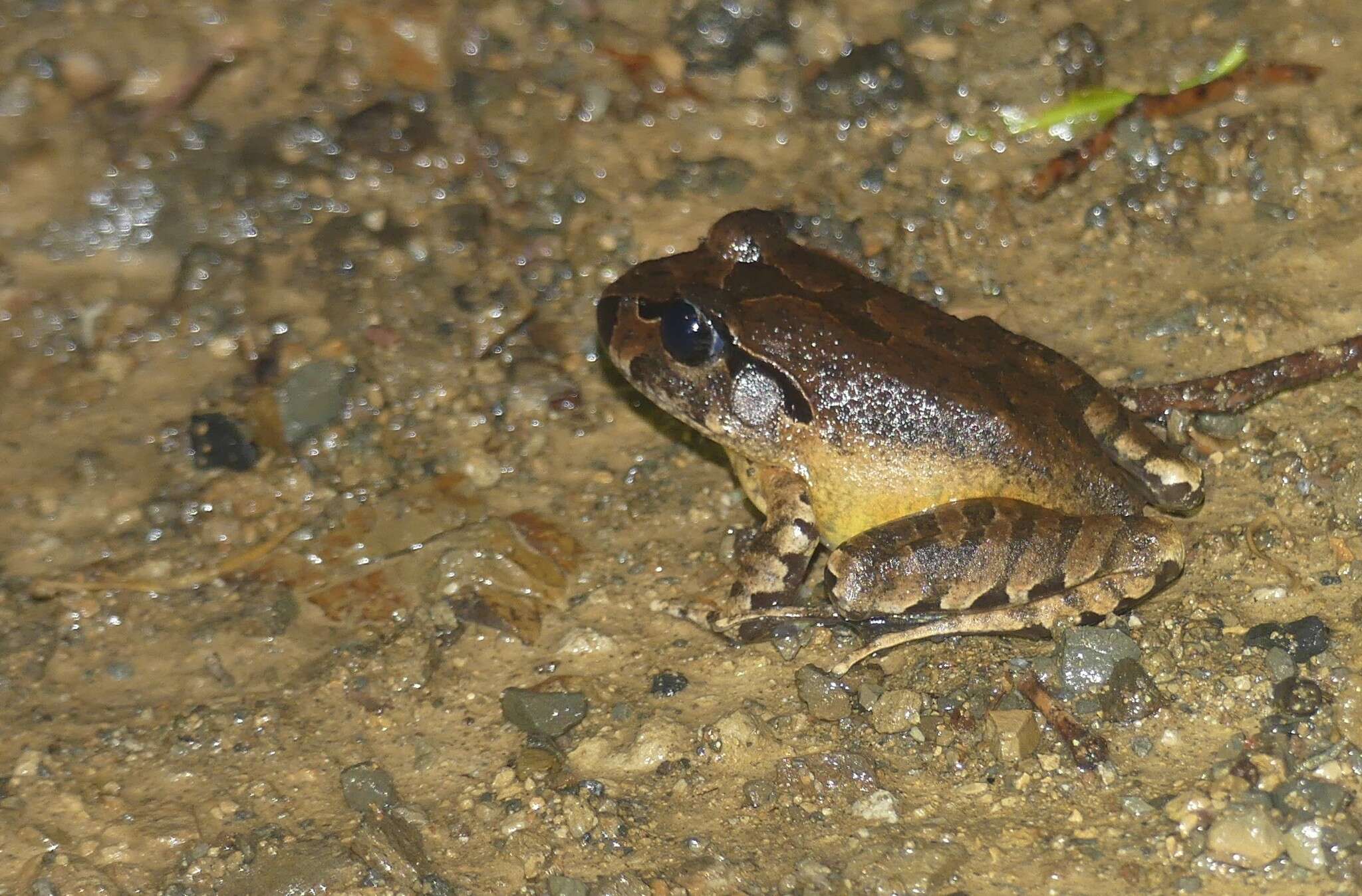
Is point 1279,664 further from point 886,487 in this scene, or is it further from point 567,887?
point 567,887

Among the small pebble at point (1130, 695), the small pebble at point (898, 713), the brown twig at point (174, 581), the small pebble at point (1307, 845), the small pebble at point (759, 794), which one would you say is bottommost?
the brown twig at point (174, 581)

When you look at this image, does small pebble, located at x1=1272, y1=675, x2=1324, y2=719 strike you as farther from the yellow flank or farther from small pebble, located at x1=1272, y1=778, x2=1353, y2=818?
the yellow flank

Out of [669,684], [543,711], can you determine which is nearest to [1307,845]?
[669,684]

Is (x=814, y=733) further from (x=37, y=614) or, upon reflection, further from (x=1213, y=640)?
(x=37, y=614)

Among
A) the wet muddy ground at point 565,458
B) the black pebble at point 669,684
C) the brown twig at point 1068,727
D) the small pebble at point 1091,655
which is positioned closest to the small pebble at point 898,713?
the wet muddy ground at point 565,458

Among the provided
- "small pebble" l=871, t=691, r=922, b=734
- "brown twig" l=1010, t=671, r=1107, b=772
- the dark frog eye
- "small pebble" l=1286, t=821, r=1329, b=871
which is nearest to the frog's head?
the dark frog eye

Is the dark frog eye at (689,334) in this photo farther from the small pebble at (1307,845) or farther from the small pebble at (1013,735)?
the small pebble at (1307,845)
